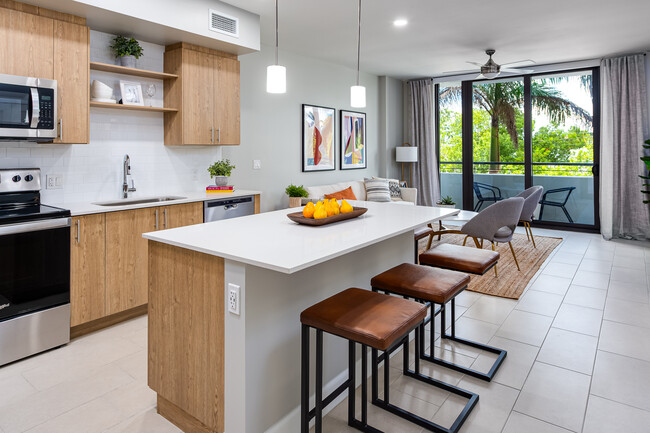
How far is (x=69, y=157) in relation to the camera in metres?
3.38

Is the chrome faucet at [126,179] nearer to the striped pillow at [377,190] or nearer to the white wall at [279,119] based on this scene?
the white wall at [279,119]

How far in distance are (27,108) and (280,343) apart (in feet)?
7.87

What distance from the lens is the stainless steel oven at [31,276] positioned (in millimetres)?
2566

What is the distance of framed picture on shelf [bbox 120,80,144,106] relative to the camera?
360cm

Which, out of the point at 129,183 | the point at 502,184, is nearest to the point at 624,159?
the point at 502,184

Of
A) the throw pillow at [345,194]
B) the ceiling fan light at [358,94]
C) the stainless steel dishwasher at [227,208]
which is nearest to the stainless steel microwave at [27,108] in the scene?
the stainless steel dishwasher at [227,208]

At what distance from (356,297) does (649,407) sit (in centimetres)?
167

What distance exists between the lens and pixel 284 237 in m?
2.01

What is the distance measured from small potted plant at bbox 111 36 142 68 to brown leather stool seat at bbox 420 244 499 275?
9.70 feet

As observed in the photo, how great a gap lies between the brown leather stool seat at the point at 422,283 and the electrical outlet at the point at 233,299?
90 cm

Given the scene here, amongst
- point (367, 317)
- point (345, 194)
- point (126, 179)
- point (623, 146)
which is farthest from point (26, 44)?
point (623, 146)

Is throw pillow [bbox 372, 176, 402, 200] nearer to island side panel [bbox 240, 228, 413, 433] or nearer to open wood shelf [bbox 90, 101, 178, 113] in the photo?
open wood shelf [bbox 90, 101, 178, 113]

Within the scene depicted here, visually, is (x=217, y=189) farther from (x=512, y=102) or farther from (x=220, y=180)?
(x=512, y=102)

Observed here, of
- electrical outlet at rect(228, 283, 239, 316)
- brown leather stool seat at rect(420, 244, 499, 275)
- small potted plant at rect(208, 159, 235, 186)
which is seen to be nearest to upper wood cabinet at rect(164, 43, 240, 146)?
small potted plant at rect(208, 159, 235, 186)
